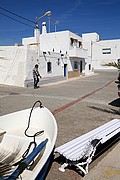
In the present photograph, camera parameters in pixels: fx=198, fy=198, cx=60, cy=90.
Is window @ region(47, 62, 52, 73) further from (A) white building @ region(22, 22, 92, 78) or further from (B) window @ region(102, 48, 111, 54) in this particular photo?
(B) window @ region(102, 48, 111, 54)

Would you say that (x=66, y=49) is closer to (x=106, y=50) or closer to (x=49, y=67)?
(x=49, y=67)

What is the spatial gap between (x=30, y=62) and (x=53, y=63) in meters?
4.93

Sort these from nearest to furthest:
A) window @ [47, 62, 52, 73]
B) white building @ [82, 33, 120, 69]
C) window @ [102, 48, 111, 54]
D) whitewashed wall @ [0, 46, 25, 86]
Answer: whitewashed wall @ [0, 46, 25, 86]
window @ [47, 62, 52, 73]
white building @ [82, 33, 120, 69]
window @ [102, 48, 111, 54]

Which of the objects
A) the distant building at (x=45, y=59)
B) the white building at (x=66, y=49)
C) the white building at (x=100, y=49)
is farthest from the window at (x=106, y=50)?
the white building at (x=66, y=49)

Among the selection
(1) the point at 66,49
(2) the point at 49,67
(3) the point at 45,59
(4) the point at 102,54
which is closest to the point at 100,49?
(4) the point at 102,54

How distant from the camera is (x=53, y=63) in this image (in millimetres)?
21672

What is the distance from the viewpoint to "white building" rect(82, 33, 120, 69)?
48312 mm

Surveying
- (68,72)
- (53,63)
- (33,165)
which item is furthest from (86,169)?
(68,72)

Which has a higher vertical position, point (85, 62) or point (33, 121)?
point (85, 62)

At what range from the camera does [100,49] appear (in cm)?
4953

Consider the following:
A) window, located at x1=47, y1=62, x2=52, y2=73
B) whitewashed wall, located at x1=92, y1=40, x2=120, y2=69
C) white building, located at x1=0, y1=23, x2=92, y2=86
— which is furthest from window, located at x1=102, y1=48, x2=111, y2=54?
window, located at x1=47, y1=62, x2=52, y2=73

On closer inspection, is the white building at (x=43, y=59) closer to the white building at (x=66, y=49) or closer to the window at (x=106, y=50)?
the white building at (x=66, y=49)

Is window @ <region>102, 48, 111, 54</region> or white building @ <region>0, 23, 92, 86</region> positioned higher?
window @ <region>102, 48, 111, 54</region>

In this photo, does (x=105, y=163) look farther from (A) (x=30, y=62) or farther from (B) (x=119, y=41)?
→ (B) (x=119, y=41)
